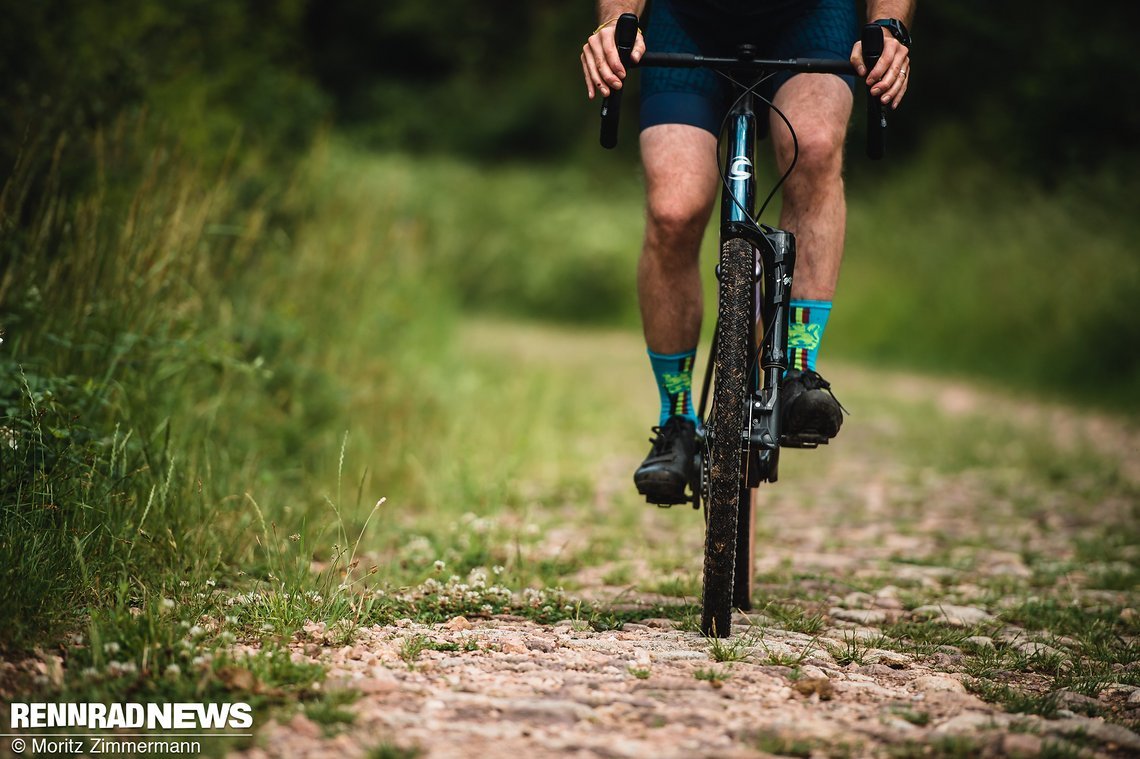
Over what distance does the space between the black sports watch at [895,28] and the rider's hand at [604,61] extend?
638 millimetres

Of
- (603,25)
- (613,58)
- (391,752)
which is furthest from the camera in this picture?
(603,25)

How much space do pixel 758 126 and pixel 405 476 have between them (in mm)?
2576

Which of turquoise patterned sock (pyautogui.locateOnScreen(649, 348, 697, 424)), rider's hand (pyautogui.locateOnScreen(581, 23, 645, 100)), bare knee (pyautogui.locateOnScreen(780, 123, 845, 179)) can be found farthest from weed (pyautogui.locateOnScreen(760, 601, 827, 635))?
rider's hand (pyautogui.locateOnScreen(581, 23, 645, 100))

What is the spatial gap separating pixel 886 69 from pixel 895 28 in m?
0.17

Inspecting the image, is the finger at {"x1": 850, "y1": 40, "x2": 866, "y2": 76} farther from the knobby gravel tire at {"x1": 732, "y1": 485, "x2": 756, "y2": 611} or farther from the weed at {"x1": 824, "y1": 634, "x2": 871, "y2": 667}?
the weed at {"x1": 824, "y1": 634, "x2": 871, "y2": 667}

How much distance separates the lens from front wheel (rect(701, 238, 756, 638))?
2656mm

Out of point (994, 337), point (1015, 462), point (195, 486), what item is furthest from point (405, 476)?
point (994, 337)

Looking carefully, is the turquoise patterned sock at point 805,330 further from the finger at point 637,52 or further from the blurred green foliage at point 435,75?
the blurred green foliage at point 435,75

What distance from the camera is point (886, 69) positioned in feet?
8.97

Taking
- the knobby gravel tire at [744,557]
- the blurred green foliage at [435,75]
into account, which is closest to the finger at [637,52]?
the knobby gravel tire at [744,557]

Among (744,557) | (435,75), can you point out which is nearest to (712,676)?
(744,557)

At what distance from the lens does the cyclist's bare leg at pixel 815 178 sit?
117 inches

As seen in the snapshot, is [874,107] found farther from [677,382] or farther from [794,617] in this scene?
[794,617]

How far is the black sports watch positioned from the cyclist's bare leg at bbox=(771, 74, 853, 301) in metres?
0.23
